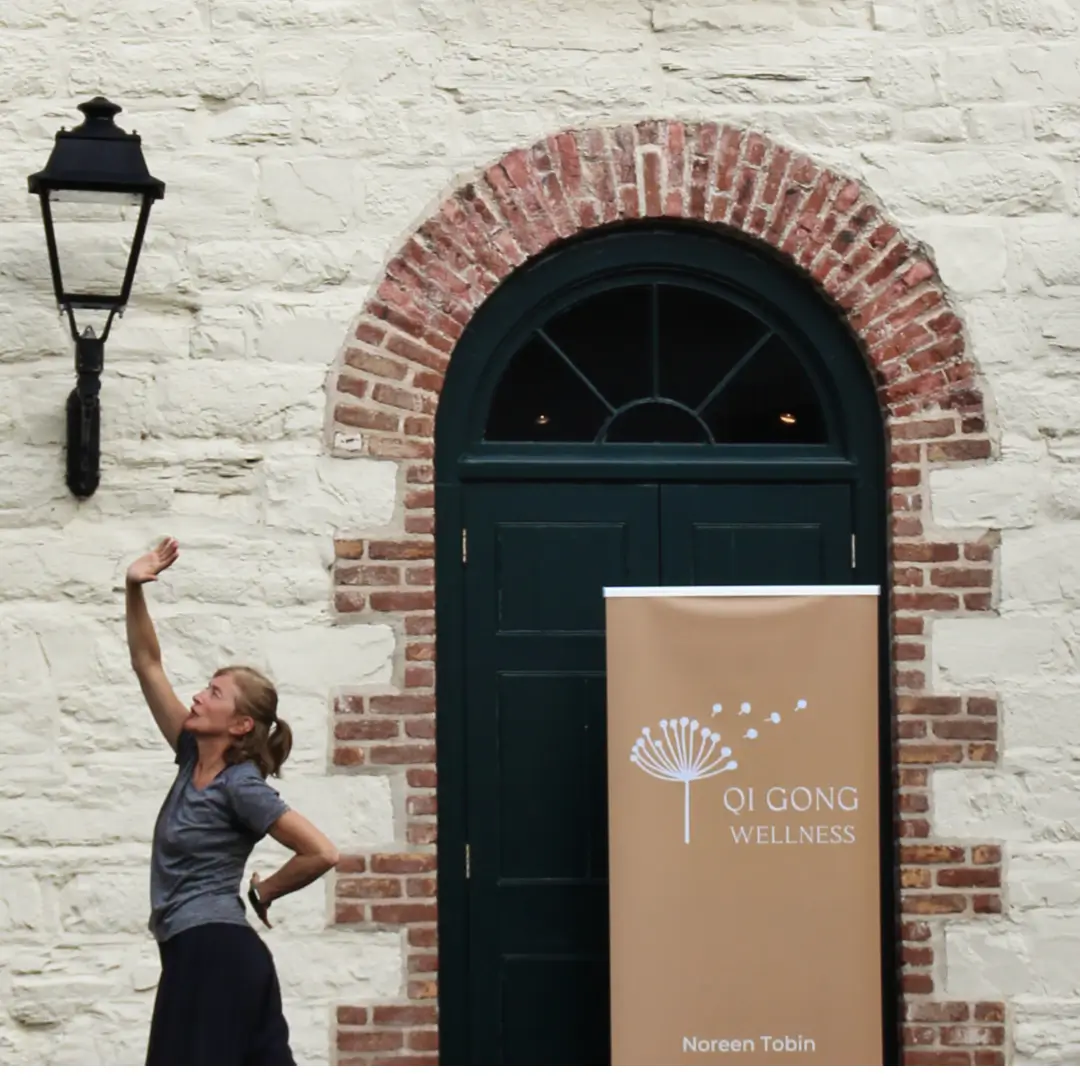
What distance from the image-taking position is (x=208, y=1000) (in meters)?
4.96

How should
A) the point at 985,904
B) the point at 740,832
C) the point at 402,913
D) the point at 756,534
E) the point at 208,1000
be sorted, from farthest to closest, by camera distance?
the point at 756,534
the point at 985,904
the point at 402,913
the point at 740,832
the point at 208,1000

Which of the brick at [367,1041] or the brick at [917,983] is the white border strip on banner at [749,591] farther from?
the brick at [367,1041]

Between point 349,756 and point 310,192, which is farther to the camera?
point 310,192

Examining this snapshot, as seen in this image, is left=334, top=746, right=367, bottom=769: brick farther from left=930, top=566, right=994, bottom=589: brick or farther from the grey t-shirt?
left=930, top=566, right=994, bottom=589: brick

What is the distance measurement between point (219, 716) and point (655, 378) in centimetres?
233

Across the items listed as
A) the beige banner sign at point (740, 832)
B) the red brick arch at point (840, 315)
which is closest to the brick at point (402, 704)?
the red brick arch at point (840, 315)

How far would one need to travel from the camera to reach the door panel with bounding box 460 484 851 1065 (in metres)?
6.49

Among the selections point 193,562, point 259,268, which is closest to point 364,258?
point 259,268

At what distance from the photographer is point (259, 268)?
6.52 meters

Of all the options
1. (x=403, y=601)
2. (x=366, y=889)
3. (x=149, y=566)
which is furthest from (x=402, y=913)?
(x=149, y=566)

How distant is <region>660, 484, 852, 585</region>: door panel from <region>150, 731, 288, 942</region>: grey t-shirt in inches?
83.1

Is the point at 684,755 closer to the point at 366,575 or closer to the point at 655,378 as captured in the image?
the point at 366,575

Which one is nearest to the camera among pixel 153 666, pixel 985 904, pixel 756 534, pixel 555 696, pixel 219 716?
pixel 219 716

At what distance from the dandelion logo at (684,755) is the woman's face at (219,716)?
1.44 metres
